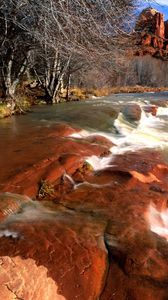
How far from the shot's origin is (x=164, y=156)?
9.22 metres

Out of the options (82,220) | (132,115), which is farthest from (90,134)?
(82,220)

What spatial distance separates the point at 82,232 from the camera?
15.9 ft

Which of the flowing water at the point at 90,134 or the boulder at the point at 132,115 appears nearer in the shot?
the flowing water at the point at 90,134

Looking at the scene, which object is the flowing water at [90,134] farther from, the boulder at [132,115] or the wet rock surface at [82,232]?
the wet rock surface at [82,232]

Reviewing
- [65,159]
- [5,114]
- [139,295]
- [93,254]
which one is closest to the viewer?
[139,295]

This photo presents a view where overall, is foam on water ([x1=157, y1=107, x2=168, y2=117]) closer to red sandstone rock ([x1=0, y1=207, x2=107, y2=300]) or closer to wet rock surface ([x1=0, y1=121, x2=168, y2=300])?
wet rock surface ([x1=0, y1=121, x2=168, y2=300])

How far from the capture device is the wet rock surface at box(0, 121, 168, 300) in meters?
3.93

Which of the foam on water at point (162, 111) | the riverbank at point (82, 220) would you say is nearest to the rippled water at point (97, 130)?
the riverbank at point (82, 220)

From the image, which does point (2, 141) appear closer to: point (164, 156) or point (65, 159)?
point (65, 159)

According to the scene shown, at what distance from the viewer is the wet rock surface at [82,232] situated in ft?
12.9

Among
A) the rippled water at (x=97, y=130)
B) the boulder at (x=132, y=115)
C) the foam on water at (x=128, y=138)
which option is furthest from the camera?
the boulder at (x=132, y=115)

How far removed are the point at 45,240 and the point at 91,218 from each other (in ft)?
3.43

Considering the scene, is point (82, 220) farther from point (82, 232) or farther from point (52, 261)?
point (52, 261)

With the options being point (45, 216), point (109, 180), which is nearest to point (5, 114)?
point (109, 180)
